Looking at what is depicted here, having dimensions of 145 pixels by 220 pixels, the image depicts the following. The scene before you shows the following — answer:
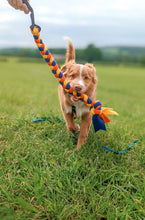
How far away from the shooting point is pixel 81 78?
8.12ft

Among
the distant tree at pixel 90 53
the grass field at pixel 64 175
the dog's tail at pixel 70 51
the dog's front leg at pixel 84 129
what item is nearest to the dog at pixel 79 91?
the dog's front leg at pixel 84 129

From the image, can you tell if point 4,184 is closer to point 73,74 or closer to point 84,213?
point 84,213

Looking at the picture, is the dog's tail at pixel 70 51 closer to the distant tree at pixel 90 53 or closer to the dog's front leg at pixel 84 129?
the distant tree at pixel 90 53

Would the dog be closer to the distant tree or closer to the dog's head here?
the dog's head

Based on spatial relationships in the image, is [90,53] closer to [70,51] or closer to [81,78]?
[70,51]

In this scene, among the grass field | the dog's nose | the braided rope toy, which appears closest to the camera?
the grass field

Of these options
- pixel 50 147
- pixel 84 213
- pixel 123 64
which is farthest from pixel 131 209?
pixel 123 64

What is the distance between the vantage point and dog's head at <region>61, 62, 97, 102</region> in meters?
2.37

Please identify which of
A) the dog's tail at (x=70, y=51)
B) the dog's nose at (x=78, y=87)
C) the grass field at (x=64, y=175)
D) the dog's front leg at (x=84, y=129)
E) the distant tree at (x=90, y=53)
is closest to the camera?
the grass field at (x=64, y=175)

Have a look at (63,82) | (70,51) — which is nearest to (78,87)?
(63,82)

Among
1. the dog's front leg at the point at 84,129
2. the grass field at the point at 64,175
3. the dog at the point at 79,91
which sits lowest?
the grass field at the point at 64,175

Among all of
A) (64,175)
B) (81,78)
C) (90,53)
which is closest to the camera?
(64,175)

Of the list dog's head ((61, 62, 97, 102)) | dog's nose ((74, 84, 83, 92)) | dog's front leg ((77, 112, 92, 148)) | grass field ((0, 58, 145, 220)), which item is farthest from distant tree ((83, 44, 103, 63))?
grass field ((0, 58, 145, 220))

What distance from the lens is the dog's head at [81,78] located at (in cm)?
237
